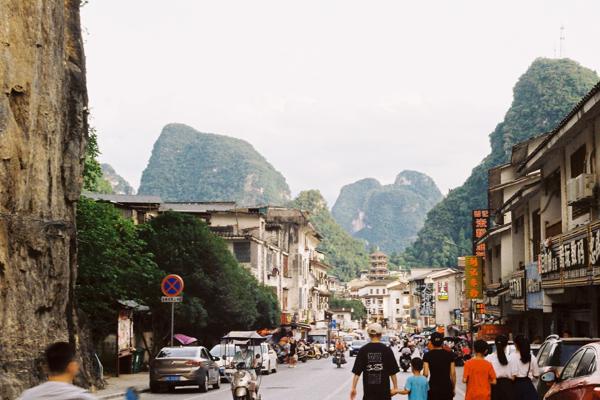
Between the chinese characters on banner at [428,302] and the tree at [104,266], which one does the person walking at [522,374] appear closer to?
the tree at [104,266]

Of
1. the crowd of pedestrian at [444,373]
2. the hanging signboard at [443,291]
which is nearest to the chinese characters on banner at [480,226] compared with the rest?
the crowd of pedestrian at [444,373]

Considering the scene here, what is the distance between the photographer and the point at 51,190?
2933cm

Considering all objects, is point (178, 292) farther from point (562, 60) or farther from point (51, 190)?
point (562, 60)

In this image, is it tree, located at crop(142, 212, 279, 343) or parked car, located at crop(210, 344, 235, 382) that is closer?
parked car, located at crop(210, 344, 235, 382)

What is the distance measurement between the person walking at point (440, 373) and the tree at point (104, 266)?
22489 mm

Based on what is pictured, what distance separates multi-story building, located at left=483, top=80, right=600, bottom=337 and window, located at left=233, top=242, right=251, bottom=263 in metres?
37.0

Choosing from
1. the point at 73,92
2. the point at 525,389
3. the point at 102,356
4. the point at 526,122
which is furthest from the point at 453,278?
the point at 525,389

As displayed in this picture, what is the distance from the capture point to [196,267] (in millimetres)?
51656

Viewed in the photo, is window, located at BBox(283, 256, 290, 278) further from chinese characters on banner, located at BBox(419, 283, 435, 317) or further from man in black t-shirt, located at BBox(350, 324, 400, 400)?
man in black t-shirt, located at BBox(350, 324, 400, 400)

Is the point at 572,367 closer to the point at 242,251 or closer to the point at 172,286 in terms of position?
the point at 172,286

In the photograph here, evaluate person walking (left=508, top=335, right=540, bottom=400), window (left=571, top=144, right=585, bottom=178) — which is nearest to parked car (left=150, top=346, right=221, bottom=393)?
window (left=571, top=144, right=585, bottom=178)

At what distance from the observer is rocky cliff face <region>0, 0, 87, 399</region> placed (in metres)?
25.5

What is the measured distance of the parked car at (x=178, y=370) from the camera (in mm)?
29469

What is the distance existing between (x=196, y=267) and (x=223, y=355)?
12.4 metres
